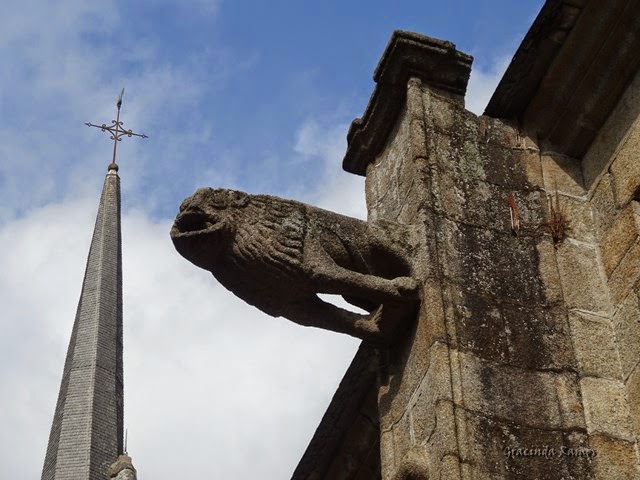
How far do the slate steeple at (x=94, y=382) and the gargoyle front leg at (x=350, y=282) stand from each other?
22.0 meters

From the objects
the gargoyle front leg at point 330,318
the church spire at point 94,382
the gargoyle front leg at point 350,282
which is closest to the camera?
the gargoyle front leg at point 350,282

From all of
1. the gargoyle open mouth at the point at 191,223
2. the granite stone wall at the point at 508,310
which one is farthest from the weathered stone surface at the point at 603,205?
the gargoyle open mouth at the point at 191,223

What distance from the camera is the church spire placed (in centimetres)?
2705

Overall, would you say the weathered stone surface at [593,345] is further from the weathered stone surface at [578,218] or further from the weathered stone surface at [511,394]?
the weathered stone surface at [578,218]

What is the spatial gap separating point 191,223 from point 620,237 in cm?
157

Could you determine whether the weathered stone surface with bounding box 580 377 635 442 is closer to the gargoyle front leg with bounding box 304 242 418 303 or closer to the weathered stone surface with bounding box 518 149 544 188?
the gargoyle front leg with bounding box 304 242 418 303

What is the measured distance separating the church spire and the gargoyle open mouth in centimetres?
2190

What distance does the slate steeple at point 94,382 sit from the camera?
27.0m

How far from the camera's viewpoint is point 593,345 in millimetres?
4965

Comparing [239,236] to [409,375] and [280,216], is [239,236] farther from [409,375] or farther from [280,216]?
[409,375]

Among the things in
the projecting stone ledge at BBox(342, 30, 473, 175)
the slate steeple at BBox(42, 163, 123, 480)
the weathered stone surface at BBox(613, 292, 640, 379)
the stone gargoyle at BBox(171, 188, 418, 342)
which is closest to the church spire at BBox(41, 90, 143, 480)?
the slate steeple at BBox(42, 163, 123, 480)

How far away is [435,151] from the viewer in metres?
5.56

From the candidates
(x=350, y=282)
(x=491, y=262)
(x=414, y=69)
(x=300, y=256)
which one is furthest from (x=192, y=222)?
(x=414, y=69)

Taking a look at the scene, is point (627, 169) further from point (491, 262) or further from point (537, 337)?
point (537, 337)
